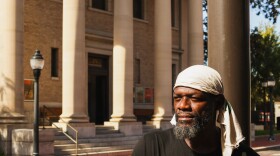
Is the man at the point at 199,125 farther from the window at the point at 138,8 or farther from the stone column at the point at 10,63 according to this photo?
the window at the point at 138,8

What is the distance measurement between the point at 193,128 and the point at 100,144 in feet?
67.1

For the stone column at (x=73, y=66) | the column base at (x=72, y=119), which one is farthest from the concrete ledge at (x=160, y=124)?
the column base at (x=72, y=119)

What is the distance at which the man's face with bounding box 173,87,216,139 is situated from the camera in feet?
7.86

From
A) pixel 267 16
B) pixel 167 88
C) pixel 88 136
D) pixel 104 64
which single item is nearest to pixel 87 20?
pixel 104 64

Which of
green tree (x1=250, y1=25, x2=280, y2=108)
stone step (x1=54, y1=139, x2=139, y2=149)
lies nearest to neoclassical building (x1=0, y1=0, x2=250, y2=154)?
stone step (x1=54, y1=139, x2=139, y2=149)

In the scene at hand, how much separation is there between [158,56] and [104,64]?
3623mm

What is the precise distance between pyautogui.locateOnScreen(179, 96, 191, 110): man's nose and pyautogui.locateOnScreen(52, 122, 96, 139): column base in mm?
19864

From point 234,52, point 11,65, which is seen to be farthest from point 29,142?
point 234,52

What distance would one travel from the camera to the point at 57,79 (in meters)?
27.3

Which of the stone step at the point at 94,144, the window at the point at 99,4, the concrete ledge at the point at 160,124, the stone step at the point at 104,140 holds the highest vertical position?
the window at the point at 99,4

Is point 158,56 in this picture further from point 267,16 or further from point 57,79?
point 267,16

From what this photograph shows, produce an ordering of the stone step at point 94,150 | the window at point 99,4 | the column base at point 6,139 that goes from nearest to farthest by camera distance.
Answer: the column base at point 6,139, the stone step at point 94,150, the window at point 99,4

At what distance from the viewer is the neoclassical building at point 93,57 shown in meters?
20.7

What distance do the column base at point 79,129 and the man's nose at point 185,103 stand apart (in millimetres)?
19864
